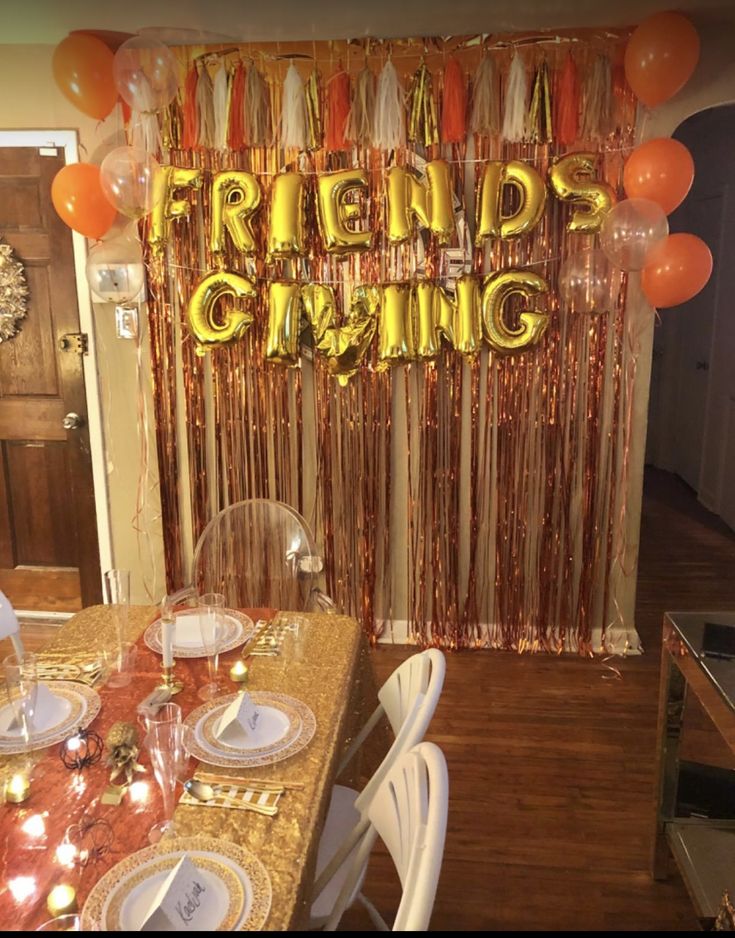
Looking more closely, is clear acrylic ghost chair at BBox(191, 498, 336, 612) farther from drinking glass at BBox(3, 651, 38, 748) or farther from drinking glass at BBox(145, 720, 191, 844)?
drinking glass at BBox(145, 720, 191, 844)

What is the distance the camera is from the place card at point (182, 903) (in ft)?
3.20

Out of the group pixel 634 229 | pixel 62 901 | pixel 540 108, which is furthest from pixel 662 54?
pixel 62 901

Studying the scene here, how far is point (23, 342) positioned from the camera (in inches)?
124

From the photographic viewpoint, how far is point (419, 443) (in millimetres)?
3049

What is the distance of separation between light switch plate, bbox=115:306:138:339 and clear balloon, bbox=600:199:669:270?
1.78 meters

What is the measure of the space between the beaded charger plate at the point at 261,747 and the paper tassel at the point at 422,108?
2066 millimetres

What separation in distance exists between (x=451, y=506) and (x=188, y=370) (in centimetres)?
118

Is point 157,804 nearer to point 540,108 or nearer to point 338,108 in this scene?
point 338,108

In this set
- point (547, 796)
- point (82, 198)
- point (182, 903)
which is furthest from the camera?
point (82, 198)

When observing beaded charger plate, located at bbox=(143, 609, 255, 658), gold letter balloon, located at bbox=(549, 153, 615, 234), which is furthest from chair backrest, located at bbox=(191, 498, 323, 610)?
gold letter balloon, located at bbox=(549, 153, 615, 234)

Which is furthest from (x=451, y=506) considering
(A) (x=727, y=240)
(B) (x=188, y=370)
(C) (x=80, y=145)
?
(A) (x=727, y=240)

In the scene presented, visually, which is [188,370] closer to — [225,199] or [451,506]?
[225,199]

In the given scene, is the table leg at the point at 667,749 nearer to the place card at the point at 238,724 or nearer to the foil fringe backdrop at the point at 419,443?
the place card at the point at 238,724

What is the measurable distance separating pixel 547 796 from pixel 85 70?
2.69 metres
